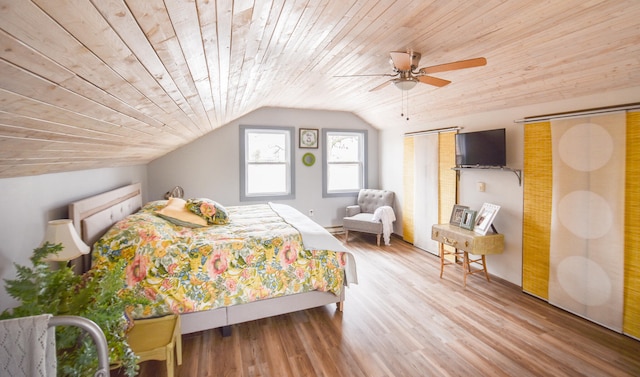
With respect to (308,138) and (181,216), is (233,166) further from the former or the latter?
(181,216)

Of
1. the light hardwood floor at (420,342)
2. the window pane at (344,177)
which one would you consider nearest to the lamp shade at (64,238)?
the light hardwood floor at (420,342)

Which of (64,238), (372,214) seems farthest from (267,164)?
(64,238)

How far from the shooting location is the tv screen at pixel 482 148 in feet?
11.1

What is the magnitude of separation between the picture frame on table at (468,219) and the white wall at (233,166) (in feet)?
8.18

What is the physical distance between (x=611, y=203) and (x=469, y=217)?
129cm

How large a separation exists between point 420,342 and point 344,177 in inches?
150

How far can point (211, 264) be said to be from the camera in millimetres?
2367

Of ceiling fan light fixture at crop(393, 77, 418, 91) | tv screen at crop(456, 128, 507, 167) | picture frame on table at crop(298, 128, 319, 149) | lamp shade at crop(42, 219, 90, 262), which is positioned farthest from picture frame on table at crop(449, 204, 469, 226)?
lamp shade at crop(42, 219, 90, 262)

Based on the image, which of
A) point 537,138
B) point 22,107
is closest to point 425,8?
point 22,107

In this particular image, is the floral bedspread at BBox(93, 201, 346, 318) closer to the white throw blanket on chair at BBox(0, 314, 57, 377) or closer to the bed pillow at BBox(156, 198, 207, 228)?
the bed pillow at BBox(156, 198, 207, 228)

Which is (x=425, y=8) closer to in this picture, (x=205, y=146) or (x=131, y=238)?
(x=131, y=238)

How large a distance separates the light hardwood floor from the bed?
200mm

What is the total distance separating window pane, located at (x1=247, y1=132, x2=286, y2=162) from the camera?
5246 mm

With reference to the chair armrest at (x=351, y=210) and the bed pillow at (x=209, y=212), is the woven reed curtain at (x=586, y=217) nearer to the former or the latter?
the chair armrest at (x=351, y=210)
